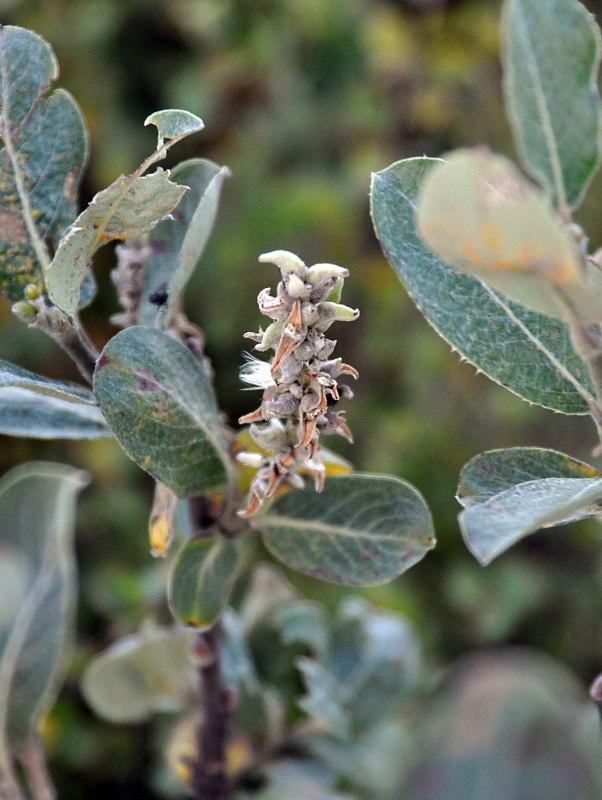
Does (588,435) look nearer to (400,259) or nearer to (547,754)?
(400,259)

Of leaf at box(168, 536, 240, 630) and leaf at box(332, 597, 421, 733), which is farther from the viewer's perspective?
leaf at box(332, 597, 421, 733)

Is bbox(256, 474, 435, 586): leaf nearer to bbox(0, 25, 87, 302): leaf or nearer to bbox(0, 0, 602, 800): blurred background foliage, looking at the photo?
bbox(0, 25, 87, 302): leaf

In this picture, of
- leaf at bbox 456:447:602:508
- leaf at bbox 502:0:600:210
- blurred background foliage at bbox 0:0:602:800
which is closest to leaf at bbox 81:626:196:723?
leaf at bbox 456:447:602:508

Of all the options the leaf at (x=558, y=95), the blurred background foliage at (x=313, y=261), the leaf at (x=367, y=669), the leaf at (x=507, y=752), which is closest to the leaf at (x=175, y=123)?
the leaf at (x=558, y=95)

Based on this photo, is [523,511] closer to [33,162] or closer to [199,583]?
[199,583]

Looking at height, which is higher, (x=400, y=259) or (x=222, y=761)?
(x=400, y=259)

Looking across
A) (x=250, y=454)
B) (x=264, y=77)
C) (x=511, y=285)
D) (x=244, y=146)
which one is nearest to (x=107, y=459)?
(x=244, y=146)
